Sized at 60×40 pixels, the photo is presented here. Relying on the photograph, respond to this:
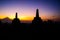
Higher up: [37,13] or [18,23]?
[37,13]

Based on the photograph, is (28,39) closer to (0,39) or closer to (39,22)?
(0,39)

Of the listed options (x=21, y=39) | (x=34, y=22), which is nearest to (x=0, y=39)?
(x=21, y=39)

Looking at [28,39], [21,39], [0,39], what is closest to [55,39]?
[28,39]

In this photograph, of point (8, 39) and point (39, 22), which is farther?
point (39, 22)

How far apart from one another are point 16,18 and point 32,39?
24011 mm

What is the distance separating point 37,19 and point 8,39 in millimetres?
20681

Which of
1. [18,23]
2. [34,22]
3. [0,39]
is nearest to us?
[0,39]

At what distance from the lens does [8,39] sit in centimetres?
1347

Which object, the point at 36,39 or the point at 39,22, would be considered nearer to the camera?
the point at 36,39

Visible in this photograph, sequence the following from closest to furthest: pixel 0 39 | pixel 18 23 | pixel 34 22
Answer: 1. pixel 0 39
2. pixel 34 22
3. pixel 18 23

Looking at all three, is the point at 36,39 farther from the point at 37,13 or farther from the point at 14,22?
the point at 14,22

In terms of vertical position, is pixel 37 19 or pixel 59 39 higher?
pixel 37 19

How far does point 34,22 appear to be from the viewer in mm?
32875

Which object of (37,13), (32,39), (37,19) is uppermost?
(37,13)
